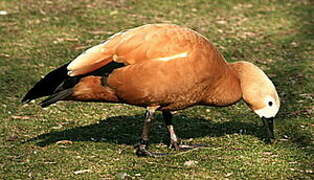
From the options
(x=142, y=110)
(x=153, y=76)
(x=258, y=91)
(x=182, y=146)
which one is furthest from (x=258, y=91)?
(x=142, y=110)

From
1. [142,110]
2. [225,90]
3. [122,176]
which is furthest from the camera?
[142,110]

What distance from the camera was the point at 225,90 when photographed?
6379 millimetres

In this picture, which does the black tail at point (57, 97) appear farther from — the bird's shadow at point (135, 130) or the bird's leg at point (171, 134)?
the bird's leg at point (171, 134)

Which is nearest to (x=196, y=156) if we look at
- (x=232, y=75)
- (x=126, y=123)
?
(x=232, y=75)

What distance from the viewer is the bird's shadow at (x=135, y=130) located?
23.0ft

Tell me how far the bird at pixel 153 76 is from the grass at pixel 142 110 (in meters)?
0.51

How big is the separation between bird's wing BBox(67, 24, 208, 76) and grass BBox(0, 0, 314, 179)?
0.88 meters

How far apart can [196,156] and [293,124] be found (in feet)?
5.06

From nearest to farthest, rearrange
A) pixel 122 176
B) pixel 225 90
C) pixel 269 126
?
pixel 122 176, pixel 225 90, pixel 269 126

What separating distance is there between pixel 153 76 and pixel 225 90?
0.77m

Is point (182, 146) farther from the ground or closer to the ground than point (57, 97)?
closer to the ground

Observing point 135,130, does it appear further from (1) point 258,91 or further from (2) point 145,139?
(1) point 258,91

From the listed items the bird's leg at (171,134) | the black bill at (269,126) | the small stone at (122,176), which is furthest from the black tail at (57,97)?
the black bill at (269,126)

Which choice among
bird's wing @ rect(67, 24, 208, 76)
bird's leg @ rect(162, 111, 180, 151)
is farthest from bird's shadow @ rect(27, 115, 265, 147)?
bird's wing @ rect(67, 24, 208, 76)
